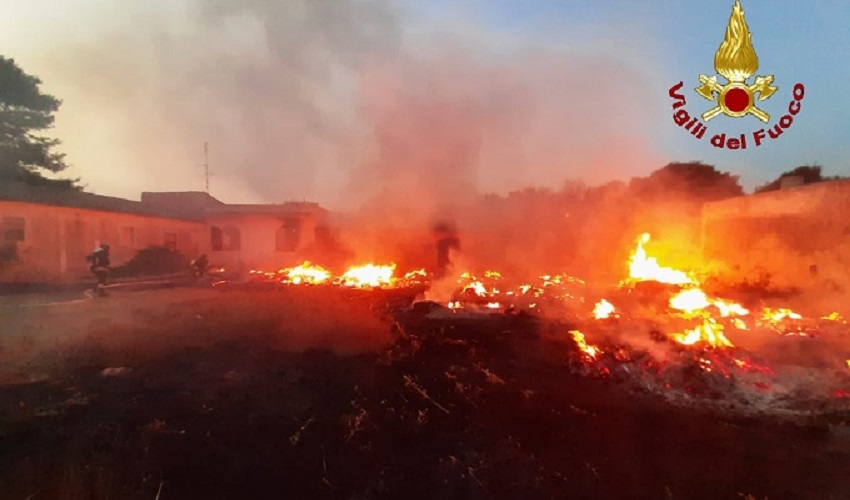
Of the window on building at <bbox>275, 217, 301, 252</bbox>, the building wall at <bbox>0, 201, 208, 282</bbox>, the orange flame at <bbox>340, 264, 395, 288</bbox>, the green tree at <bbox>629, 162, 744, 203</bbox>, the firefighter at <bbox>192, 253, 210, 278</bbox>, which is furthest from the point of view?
the window on building at <bbox>275, 217, 301, 252</bbox>

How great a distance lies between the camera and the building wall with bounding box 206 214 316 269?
3606 centimetres

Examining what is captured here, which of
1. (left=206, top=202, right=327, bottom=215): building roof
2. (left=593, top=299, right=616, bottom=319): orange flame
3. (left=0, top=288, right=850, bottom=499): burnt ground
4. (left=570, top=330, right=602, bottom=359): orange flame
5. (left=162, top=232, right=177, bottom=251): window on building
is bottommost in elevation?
(left=0, top=288, right=850, bottom=499): burnt ground

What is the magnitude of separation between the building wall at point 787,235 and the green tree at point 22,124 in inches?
1415

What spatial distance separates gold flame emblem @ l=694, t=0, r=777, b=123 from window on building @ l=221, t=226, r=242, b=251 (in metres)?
33.7

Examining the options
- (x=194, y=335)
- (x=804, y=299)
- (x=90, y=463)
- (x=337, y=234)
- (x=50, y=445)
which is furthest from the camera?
(x=337, y=234)

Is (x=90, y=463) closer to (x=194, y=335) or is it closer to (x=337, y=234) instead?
(x=194, y=335)

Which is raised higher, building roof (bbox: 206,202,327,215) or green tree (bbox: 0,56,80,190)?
green tree (bbox: 0,56,80,190)

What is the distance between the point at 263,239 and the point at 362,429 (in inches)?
1255

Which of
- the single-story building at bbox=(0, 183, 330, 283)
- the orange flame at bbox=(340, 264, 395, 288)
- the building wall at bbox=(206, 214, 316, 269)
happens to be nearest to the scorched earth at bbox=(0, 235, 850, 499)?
the single-story building at bbox=(0, 183, 330, 283)

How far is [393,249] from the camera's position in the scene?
27656mm

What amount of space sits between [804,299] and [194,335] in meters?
17.5

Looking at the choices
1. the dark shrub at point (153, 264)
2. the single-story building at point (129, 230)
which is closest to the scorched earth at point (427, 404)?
the single-story building at point (129, 230)

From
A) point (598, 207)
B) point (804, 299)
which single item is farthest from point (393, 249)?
point (804, 299)

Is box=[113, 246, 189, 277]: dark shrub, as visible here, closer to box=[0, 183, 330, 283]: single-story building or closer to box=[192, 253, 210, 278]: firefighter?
box=[0, 183, 330, 283]: single-story building
